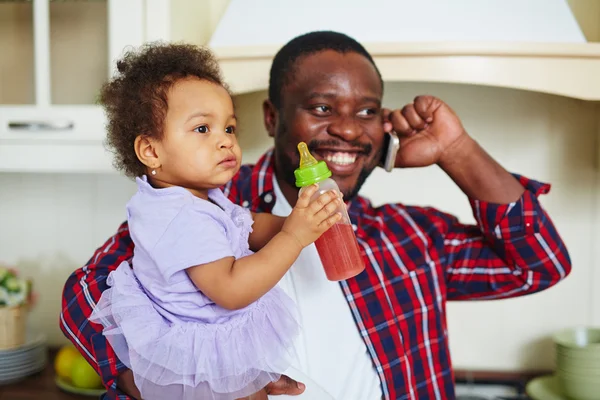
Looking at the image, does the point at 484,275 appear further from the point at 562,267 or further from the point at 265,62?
the point at 265,62

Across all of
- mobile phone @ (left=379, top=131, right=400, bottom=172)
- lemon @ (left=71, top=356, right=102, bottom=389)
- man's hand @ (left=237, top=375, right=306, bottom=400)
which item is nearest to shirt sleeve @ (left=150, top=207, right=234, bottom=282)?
man's hand @ (left=237, top=375, right=306, bottom=400)

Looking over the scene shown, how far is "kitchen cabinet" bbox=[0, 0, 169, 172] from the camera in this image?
157 cm

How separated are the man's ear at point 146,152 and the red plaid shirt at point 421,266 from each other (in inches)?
12.3

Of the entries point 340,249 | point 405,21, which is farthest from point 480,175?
point 340,249

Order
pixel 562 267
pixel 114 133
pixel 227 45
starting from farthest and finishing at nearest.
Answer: pixel 227 45 < pixel 562 267 < pixel 114 133

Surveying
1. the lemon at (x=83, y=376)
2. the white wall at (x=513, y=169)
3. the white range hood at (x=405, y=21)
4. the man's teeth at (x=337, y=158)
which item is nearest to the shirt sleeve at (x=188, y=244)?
the man's teeth at (x=337, y=158)

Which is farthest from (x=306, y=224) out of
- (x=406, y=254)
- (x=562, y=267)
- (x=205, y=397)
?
(x=562, y=267)

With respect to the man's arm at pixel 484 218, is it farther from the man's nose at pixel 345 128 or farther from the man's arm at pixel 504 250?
the man's nose at pixel 345 128

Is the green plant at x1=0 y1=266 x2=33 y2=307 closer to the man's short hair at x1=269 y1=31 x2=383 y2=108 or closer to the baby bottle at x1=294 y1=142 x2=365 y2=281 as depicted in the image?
the man's short hair at x1=269 y1=31 x2=383 y2=108

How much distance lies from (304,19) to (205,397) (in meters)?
0.91

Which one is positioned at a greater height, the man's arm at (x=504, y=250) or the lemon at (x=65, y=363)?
the man's arm at (x=504, y=250)

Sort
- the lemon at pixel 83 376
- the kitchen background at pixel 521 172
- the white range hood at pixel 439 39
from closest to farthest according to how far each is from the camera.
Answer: the white range hood at pixel 439 39 → the lemon at pixel 83 376 → the kitchen background at pixel 521 172

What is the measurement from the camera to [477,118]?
73.7 inches

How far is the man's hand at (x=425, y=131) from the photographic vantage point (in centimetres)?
143
